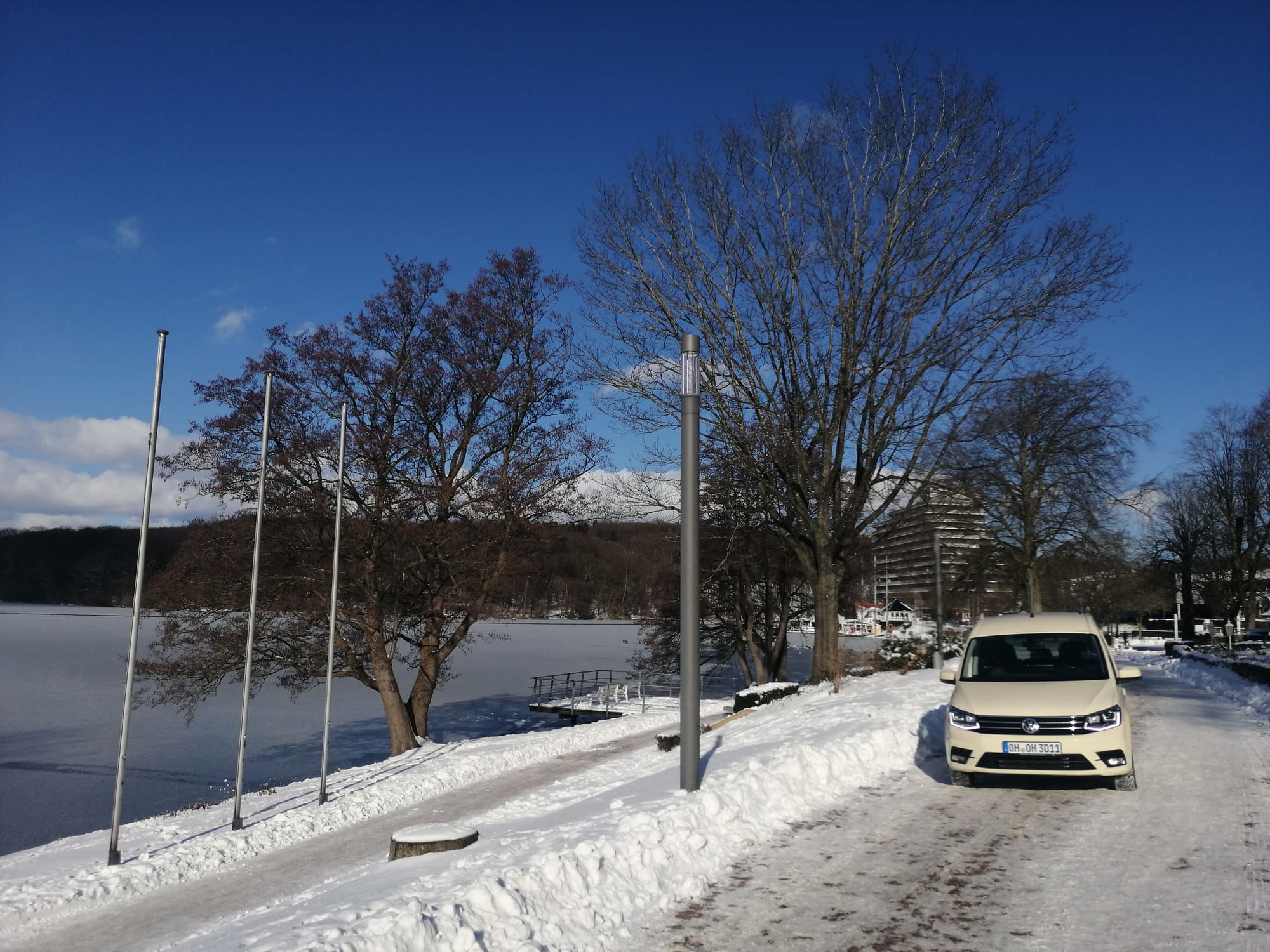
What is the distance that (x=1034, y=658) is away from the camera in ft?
34.2

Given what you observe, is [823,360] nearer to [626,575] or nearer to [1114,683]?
[1114,683]

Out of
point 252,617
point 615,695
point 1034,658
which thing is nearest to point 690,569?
point 1034,658

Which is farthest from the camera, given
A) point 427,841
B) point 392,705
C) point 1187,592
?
point 1187,592

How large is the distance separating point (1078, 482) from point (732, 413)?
16.6 meters

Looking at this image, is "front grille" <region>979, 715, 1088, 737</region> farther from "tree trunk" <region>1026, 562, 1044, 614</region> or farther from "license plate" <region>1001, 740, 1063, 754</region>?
"tree trunk" <region>1026, 562, 1044, 614</region>

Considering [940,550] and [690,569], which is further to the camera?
[940,550]

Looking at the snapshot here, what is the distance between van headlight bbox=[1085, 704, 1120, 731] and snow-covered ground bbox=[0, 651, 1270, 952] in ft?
8.09

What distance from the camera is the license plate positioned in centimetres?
888

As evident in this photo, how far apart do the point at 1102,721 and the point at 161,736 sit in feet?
112

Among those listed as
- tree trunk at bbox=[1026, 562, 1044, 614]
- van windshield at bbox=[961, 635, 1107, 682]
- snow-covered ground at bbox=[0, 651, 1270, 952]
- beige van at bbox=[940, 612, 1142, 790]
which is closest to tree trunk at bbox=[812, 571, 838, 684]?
snow-covered ground at bbox=[0, 651, 1270, 952]

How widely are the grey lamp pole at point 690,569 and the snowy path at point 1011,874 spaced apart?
1.38 meters

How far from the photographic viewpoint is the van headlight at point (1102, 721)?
891 centimetres

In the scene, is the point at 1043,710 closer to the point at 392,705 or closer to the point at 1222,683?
the point at 1222,683

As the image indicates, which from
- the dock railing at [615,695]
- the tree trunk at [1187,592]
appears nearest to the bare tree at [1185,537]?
the tree trunk at [1187,592]
